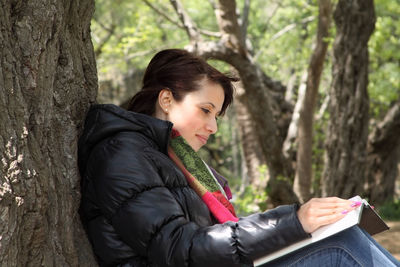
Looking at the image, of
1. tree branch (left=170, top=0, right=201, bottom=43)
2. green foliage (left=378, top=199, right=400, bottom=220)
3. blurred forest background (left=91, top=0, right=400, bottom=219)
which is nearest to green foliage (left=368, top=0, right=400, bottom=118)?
blurred forest background (left=91, top=0, right=400, bottom=219)

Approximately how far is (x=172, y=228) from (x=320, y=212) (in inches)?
21.4

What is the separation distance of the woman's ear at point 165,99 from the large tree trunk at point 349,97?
13.1 feet

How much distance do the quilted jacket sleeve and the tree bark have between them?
509cm

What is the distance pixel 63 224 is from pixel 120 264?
0.89 ft

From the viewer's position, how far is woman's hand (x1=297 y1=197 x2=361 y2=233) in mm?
1925

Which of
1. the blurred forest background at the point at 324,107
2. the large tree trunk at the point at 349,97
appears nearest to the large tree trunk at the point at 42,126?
the blurred forest background at the point at 324,107

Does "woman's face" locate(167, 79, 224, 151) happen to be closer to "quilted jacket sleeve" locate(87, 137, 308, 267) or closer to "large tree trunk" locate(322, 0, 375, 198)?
"quilted jacket sleeve" locate(87, 137, 308, 267)

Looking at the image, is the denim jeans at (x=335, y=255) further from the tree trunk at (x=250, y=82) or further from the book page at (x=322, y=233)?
the tree trunk at (x=250, y=82)

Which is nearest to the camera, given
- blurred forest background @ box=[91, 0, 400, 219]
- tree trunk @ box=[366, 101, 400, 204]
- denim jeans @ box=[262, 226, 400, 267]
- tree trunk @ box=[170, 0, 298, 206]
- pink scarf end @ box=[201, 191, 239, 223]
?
denim jeans @ box=[262, 226, 400, 267]

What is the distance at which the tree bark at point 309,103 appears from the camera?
22.2ft

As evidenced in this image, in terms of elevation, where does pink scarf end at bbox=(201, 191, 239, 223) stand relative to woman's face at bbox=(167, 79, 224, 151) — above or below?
below

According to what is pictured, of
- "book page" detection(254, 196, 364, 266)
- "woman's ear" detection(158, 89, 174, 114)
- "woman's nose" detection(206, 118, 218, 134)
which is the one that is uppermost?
"woman's ear" detection(158, 89, 174, 114)

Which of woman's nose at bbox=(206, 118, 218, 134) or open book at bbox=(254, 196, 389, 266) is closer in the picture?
open book at bbox=(254, 196, 389, 266)

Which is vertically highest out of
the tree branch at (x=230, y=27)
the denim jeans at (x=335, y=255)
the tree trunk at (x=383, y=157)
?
the tree branch at (x=230, y=27)
